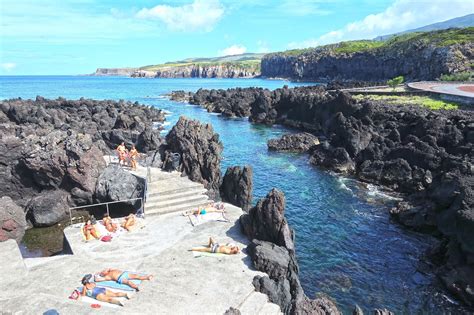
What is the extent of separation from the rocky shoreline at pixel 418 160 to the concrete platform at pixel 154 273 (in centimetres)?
1308

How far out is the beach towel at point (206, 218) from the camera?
22541 millimetres

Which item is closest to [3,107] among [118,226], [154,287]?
[118,226]

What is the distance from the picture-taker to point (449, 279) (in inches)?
882

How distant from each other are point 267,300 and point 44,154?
2224 cm

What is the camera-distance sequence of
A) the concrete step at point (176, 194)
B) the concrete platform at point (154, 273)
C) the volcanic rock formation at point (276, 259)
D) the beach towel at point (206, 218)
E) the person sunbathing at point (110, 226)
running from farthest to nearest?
the concrete step at point (176, 194)
the beach towel at point (206, 218)
the person sunbathing at point (110, 226)
the volcanic rock formation at point (276, 259)
the concrete platform at point (154, 273)

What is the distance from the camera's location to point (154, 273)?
17.4m

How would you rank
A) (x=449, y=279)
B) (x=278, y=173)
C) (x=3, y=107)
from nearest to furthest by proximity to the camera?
1. (x=449, y=279)
2. (x=278, y=173)
3. (x=3, y=107)

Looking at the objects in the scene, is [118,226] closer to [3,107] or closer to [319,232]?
[319,232]

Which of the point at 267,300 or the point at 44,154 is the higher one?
the point at 44,154

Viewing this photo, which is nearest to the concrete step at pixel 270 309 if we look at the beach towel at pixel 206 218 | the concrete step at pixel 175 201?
the beach towel at pixel 206 218

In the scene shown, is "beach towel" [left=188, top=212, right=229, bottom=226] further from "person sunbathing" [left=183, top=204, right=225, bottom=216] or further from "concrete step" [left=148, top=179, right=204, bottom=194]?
"concrete step" [left=148, top=179, right=204, bottom=194]

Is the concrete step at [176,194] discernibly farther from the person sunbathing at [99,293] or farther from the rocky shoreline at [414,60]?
the rocky shoreline at [414,60]

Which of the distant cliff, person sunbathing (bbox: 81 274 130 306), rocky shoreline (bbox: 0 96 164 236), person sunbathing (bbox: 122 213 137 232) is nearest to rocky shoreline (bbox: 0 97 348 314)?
rocky shoreline (bbox: 0 96 164 236)

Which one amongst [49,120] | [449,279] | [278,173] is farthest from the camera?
[49,120]
